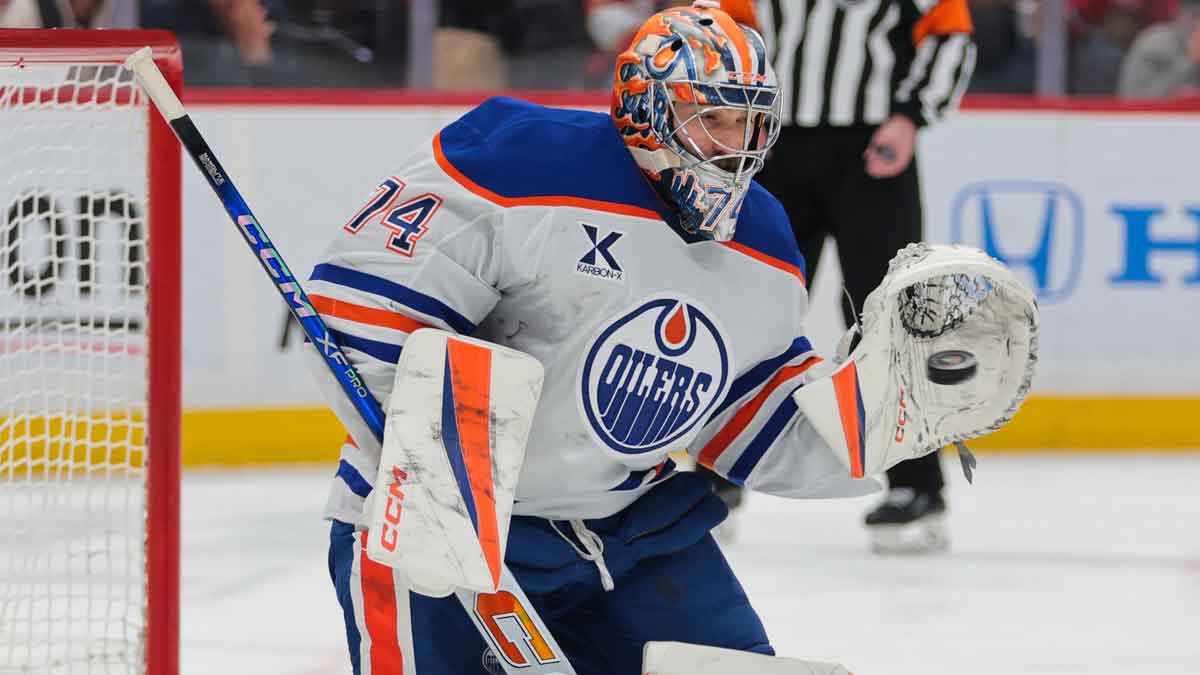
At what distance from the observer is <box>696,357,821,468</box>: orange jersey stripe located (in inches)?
78.0

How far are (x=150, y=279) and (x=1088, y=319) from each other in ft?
10.3

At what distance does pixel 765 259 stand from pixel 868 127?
1665 mm

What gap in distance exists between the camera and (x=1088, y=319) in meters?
4.57

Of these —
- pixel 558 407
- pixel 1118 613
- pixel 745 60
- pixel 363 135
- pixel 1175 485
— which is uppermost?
pixel 745 60

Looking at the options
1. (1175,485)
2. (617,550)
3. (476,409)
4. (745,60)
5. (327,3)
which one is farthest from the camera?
(327,3)

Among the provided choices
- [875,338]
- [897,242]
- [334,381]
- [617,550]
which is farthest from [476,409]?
[897,242]

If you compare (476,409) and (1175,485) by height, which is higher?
(476,409)

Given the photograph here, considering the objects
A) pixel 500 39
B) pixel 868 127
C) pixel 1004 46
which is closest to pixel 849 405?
pixel 868 127

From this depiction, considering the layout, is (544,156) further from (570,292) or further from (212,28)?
(212,28)

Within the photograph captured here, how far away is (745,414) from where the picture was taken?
2.00 meters

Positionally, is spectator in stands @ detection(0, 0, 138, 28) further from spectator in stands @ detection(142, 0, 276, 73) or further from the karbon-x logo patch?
the karbon-x logo patch

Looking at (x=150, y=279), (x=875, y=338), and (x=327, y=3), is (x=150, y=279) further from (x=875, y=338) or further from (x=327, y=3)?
(x=327, y=3)

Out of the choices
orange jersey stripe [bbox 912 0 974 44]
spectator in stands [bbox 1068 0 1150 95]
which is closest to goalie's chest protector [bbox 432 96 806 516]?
orange jersey stripe [bbox 912 0 974 44]

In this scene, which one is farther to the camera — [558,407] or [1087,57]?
[1087,57]
